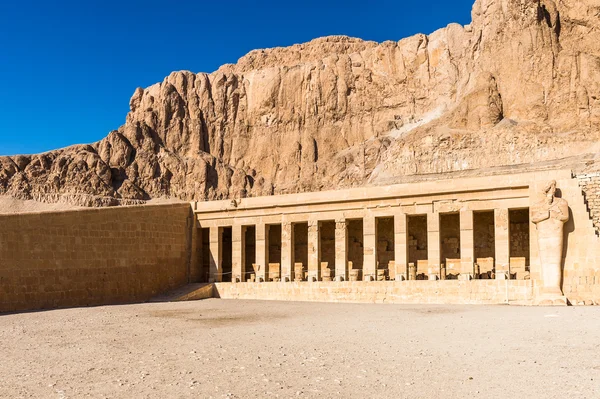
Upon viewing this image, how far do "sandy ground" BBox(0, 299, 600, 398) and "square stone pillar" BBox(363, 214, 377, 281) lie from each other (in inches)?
318

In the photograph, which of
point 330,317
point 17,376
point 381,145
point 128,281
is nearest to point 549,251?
point 330,317

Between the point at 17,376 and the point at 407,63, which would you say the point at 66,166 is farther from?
the point at 17,376

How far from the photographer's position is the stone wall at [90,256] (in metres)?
19.3

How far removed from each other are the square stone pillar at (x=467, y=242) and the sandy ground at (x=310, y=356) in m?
6.17

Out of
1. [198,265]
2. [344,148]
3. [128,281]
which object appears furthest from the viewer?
[344,148]

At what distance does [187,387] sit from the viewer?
293 inches

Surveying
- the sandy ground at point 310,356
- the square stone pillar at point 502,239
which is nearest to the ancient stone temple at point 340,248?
the square stone pillar at point 502,239

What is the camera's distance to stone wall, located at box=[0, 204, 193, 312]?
762 inches

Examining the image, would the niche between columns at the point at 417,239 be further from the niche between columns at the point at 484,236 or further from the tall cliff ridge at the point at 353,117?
the tall cliff ridge at the point at 353,117

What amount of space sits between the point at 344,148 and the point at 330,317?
58013mm

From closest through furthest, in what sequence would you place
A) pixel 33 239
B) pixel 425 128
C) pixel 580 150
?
pixel 33 239, pixel 580 150, pixel 425 128

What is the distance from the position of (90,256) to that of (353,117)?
179 feet

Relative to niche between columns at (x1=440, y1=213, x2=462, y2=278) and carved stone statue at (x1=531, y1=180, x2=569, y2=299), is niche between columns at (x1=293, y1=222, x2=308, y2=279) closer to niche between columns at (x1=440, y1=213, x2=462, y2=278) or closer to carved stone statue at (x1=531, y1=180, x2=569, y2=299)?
niche between columns at (x1=440, y1=213, x2=462, y2=278)

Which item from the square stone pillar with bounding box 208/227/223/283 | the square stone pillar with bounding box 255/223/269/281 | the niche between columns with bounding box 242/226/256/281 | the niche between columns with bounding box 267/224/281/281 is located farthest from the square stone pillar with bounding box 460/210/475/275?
the niche between columns with bounding box 242/226/256/281
